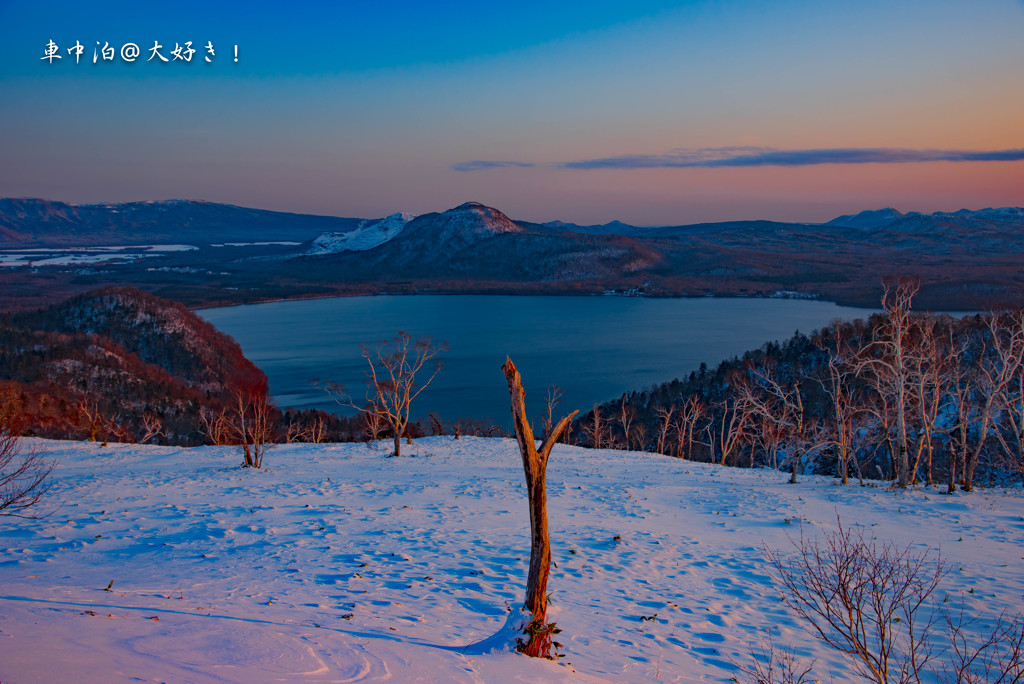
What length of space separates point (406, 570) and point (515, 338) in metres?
109

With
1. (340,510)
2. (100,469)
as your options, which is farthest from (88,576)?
(100,469)

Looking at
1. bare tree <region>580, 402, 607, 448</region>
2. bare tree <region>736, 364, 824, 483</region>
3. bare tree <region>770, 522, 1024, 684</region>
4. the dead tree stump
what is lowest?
bare tree <region>580, 402, 607, 448</region>

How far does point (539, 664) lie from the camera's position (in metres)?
6.09

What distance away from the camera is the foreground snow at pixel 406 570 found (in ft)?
18.9

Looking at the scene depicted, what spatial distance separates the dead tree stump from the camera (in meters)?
6.29

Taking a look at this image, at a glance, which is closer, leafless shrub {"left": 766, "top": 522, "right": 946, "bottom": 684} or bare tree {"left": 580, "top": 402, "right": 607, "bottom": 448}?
leafless shrub {"left": 766, "top": 522, "right": 946, "bottom": 684}

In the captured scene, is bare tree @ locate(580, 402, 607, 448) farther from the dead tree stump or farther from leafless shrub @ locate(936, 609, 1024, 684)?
the dead tree stump

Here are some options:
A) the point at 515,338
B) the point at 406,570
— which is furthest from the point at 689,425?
the point at 515,338

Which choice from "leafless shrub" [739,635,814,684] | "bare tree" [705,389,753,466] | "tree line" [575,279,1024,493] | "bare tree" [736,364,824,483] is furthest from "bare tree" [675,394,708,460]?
"leafless shrub" [739,635,814,684]

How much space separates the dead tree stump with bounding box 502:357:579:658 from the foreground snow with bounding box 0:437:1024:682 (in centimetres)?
26

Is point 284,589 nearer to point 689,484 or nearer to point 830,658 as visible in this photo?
point 830,658

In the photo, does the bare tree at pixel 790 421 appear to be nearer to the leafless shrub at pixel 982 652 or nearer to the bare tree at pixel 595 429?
A: the bare tree at pixel 595 429

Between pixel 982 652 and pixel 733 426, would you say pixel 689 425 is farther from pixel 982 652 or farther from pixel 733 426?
pixel 982 652

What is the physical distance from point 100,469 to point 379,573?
47.1 ft
